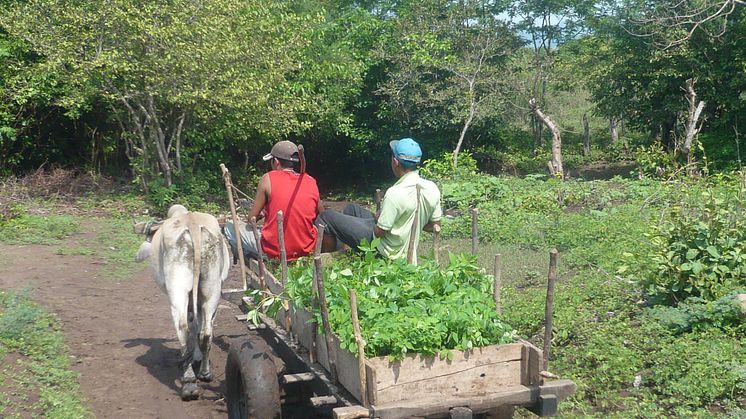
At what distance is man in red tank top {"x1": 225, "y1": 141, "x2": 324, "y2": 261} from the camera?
638 centimetres

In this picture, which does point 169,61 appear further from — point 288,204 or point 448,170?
point 288,204

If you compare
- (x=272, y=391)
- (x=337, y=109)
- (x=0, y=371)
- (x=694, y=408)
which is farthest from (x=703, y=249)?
(x=337, y=109)

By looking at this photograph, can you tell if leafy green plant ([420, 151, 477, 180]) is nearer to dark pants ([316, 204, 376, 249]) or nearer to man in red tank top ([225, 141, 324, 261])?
man in red tank top ([225, 141, 324, 261])

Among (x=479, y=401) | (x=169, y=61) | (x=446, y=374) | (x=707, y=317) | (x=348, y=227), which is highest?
(x=169, y=61)

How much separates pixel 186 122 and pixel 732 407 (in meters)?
13.7

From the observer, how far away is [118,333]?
26.2 feet

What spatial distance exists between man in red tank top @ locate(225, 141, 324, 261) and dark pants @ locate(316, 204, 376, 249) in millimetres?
242

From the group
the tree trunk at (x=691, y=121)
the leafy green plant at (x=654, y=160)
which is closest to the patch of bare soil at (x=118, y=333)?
the leafy green plant at (x=654, y=160)

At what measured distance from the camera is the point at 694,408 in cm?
564

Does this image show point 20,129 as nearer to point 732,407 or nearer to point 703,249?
point 703,249

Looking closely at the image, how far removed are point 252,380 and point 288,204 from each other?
6.07ft

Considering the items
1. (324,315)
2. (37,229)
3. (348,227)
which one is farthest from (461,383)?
(37,229)

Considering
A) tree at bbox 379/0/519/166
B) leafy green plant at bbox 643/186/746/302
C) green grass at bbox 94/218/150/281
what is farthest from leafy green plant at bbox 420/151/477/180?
leafy green plant at bbox 643/186/746/302

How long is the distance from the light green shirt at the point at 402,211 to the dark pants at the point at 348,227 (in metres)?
0.34
